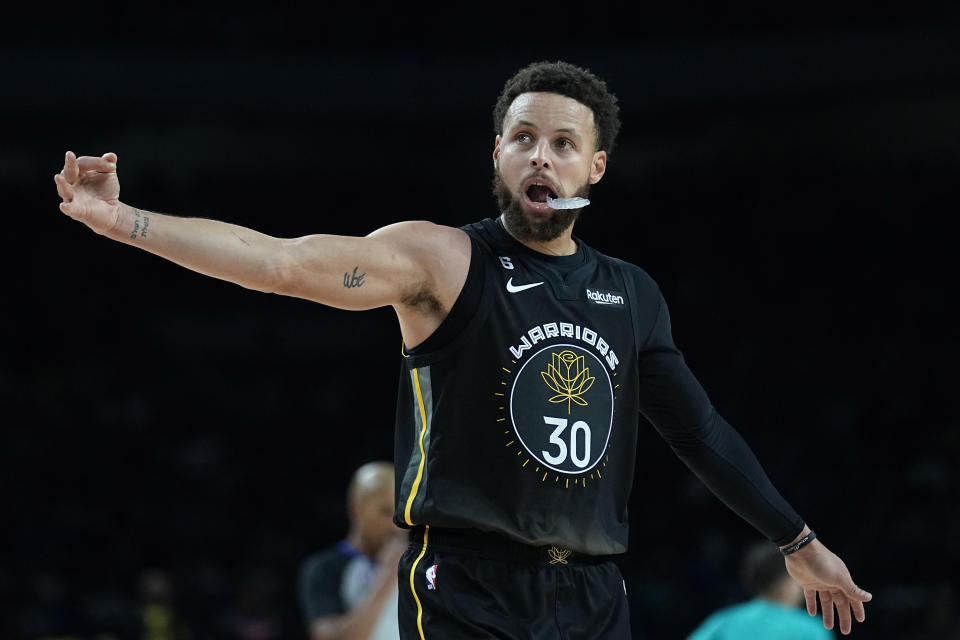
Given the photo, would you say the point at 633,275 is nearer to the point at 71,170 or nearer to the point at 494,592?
the point at 494,592

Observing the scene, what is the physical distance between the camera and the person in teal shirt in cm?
631

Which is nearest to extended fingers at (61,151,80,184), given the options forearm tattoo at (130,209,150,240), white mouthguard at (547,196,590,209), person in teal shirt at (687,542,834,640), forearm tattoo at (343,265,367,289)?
forearm tattoo at (130,209,150,240)

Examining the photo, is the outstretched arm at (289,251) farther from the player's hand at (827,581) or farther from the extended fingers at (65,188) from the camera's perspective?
the player's hand at (827,581)

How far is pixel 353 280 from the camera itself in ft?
10.1

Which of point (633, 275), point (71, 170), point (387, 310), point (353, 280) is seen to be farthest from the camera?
point (387, 310)

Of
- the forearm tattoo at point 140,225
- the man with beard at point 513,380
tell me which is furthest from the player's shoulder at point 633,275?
the forearm tattoo at point 140,225

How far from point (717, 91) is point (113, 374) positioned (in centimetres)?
704

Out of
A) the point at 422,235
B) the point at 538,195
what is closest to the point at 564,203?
the point at 538,195

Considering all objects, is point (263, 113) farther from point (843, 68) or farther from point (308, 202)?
point (843, 68)

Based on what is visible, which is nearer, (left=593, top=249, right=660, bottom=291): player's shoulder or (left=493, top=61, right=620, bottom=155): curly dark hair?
(left=493, top=61, right=620, bottom=155): curly dark hair

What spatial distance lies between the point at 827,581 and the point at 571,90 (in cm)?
156

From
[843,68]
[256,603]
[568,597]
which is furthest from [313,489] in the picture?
[568,597]

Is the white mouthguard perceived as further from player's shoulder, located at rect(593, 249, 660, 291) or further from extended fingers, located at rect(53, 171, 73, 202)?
extended fingers, located at rect(53, 171, 73, 202)

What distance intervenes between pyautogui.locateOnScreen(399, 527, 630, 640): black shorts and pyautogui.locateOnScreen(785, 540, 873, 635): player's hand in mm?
711
